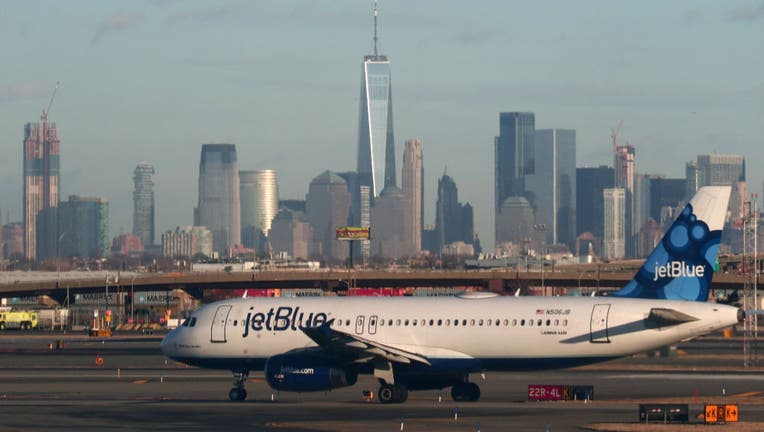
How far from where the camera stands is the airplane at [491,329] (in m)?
52.8

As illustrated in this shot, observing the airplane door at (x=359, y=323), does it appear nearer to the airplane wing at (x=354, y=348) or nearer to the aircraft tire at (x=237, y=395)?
the airplane wing at (x=354, y=348)

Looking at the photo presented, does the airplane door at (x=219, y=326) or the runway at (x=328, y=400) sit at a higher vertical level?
the airplane door at (x=219, y=326)

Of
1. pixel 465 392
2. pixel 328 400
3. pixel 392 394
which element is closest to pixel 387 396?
pixel 392 394

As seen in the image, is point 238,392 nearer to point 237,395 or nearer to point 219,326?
point 237,395

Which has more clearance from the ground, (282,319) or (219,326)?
(282,319)

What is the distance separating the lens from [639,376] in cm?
6644

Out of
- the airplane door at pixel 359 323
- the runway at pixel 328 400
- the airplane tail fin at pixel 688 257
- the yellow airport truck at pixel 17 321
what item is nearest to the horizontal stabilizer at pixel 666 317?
the airplane tail fin at pixel 688 257

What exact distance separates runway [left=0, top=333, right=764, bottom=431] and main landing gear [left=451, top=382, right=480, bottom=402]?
0.50 m

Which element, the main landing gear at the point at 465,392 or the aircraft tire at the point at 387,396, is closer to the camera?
the aircraft tire at the point at 387,396

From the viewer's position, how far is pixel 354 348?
5347 cm

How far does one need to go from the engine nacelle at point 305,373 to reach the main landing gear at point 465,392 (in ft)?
12.8

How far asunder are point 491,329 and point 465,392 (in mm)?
2663

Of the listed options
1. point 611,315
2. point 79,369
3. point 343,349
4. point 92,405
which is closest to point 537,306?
point 611,315

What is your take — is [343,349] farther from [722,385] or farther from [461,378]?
[722,385]
